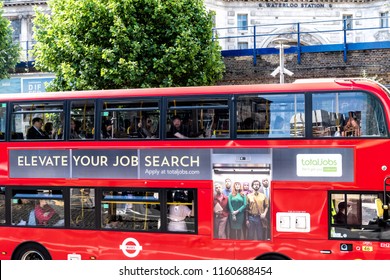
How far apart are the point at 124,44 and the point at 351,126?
Result: 1287 cm

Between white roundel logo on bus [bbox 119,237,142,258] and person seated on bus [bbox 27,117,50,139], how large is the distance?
2902 mm

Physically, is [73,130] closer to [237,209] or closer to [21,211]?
[21,211]

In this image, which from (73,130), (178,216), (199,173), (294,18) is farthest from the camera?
(294,18)

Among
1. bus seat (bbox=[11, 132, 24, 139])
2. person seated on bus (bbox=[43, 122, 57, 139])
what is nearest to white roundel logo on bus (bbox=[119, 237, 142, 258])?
person seated on bus (bbox=[43, 122, 57, 139])

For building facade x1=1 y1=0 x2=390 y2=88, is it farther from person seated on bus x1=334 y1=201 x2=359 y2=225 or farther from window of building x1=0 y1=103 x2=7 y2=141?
person seated on bus x1=334 y1=201 x2=359 y2=225

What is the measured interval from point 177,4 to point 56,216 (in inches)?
494

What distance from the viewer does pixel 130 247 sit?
461 inches

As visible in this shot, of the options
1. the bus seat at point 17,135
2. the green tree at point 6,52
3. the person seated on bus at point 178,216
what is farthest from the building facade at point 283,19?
the person seated on bus at point 178,216

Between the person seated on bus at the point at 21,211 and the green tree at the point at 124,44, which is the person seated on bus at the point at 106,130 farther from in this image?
the green tree at the point at 124,44

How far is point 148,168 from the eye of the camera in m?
11.5

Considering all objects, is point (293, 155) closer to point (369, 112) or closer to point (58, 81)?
point (369, 112)

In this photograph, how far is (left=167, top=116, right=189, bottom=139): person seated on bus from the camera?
37.3 feet

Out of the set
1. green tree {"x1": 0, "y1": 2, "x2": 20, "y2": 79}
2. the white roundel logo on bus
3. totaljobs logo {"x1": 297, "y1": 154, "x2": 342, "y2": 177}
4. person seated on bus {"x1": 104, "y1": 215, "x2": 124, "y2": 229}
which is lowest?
the white roundel logo on bus

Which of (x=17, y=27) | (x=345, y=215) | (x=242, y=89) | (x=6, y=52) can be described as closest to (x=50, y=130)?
(x=242, y=89)
